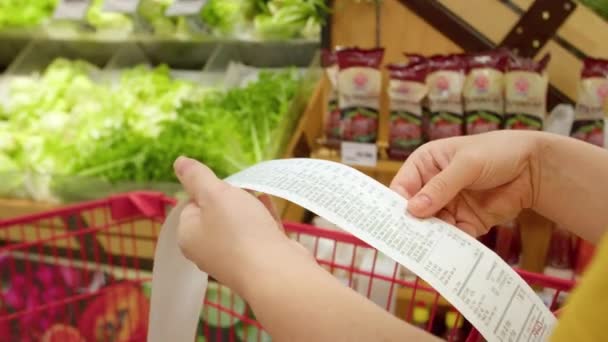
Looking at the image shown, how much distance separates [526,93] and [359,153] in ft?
1.49

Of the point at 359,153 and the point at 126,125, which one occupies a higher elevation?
the point at 359,153

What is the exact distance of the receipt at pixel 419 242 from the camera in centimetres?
54

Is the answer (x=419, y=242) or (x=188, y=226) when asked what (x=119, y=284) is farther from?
(x=419, y=242)

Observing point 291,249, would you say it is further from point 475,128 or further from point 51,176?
point 51,176

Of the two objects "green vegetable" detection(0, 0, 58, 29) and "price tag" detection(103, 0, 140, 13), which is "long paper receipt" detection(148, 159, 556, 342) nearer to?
"price tag" detection(103, 0, 140, 13)

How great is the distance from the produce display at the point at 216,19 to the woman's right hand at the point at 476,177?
1180mm

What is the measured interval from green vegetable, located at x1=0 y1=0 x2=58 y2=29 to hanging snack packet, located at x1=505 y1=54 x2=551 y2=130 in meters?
1.75

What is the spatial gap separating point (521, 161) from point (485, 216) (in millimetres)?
100

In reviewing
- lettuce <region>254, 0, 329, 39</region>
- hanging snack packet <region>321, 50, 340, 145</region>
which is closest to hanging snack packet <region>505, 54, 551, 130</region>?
hanging snack packet <region>321, 50, 340, 145</region>

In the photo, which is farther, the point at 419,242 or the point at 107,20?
the point at 107,20

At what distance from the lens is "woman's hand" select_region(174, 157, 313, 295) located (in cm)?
55

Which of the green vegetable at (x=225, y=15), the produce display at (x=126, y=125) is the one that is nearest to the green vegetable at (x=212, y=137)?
the produce display at (x=126, y=125)

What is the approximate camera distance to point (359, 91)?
1.61 m

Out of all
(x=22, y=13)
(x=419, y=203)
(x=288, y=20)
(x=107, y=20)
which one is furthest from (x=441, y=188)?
(x=22, y=13)
